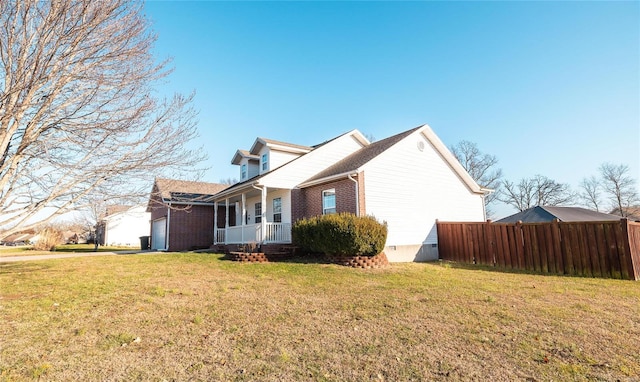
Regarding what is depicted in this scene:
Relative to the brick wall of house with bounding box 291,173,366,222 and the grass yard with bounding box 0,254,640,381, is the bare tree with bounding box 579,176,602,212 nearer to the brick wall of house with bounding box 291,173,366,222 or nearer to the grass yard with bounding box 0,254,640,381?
the brick wall of house with bounding box 291,173,366,222

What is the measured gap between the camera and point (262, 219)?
14438 millimetres

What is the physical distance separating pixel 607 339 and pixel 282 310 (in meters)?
4.52

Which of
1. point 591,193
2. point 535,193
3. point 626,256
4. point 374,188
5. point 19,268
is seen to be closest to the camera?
point 626,256

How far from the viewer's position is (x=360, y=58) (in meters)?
15.0

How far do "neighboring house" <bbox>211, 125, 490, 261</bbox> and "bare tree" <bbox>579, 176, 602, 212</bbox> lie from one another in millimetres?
44980

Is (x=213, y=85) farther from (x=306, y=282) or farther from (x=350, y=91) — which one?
(x=350, y=91)

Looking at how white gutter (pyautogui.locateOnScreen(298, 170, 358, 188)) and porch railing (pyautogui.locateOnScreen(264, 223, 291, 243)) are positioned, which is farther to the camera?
porch railing (pyautogui.locateOnScreen(264, 223, 291, 243))

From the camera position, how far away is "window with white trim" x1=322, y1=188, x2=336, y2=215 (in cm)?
1413

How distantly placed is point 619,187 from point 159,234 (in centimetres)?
5876

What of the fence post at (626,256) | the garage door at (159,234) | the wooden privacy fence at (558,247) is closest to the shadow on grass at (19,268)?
the garage door at (159,234)

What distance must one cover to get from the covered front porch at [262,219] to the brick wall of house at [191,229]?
2641mm

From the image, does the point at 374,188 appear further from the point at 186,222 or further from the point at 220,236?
the point at 186,222

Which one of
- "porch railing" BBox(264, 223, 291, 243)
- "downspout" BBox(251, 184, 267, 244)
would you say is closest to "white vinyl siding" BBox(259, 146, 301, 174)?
"downspout" BBox(251, 184, 267, 244)

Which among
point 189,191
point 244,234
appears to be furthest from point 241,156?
point 244,234
